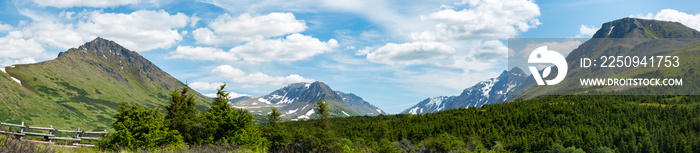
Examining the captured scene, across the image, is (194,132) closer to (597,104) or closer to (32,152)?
(32,152)

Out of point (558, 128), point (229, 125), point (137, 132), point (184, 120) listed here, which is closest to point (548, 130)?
point (558, 128)

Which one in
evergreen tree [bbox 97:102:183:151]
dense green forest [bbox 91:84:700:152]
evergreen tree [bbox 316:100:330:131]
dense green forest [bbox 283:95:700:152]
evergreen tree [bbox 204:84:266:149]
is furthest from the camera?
dense green forest [bbox 283:95:700:152]

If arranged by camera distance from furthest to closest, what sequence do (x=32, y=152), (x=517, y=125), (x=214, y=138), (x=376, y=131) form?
(x=517, y=125), (x=376, y=131), (x=214, y=138), (x=32, y=152)

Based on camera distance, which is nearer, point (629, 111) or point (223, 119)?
point (223, 119)

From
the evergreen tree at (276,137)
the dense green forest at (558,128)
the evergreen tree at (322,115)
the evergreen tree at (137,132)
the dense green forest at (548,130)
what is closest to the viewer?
the evergreen tree at (137,132)

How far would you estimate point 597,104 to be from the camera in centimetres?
19862

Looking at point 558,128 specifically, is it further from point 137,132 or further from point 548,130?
point 137,132

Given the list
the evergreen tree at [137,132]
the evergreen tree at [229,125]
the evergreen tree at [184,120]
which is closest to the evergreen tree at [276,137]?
the evergreen tree at [229,125]

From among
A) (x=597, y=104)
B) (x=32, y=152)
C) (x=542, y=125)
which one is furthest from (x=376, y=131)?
(x=32, y=152)

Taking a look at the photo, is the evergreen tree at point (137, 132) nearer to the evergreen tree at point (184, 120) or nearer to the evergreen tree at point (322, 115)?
the evergreen tree at point (184, 120)

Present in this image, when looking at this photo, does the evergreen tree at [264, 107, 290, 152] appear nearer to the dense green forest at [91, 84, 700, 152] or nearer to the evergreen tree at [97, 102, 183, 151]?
the evergreen tree at [97, 102, 183, 151]

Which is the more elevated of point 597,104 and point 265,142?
point 597,104

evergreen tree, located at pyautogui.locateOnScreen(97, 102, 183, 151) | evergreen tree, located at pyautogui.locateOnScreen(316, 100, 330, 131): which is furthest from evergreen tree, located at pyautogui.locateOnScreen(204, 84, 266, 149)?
evergreen tree, located at pyautogui.locateOnScreen(316, 100, 330, 131)

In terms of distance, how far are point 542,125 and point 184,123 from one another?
563 ft
